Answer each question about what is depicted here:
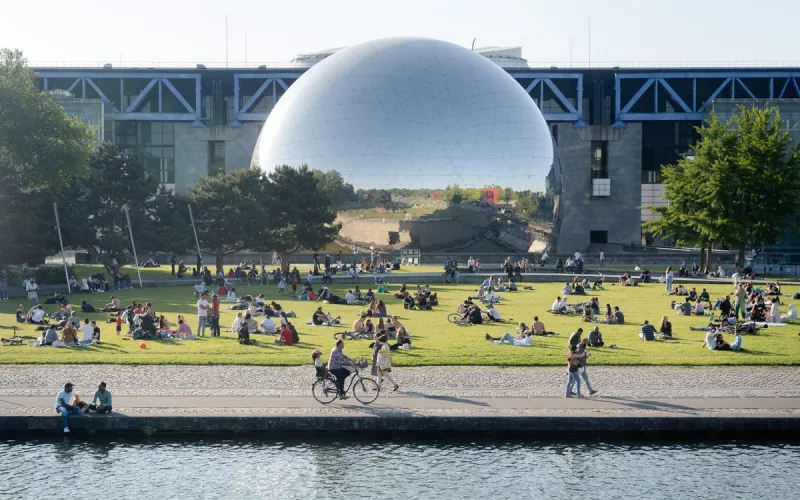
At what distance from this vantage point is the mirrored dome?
61.6m

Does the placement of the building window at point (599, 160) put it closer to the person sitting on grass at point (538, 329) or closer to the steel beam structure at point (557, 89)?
the steel beam structure at point (557, 89)

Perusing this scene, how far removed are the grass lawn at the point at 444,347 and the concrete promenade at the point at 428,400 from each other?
1007 millimetres

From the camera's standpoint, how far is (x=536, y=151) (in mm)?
66062

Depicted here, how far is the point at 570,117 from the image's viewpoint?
8944 cm

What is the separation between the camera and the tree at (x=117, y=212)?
52656mm

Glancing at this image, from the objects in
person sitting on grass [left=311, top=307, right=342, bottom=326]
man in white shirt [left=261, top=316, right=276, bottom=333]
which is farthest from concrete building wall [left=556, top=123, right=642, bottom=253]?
man in white shirt [left=261, top=316, right=276, bottom=333]

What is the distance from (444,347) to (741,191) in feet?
107

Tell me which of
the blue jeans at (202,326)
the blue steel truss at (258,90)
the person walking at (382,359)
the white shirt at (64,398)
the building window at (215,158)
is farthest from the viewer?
the building window at (215,158)

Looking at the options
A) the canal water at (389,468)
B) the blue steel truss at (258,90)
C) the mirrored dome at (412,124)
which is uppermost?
the blue steel truss at (258,90)

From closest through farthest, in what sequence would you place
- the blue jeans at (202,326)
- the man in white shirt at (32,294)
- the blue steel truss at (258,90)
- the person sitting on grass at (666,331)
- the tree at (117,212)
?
the person sitting on grass at (666,331)
the blue jeans at (202,326)
the man in white shirt at (32,294)
the tree at (117,212)
the blue steel truss at (258,90)

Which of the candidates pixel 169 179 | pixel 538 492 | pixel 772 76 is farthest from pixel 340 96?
pixel 538 492

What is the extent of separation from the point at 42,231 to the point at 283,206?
1240 centimetres

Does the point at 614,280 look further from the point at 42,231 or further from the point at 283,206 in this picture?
the point at 42,231

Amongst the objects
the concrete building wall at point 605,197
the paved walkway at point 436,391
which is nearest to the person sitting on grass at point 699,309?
the paved walkway at point 436,391
